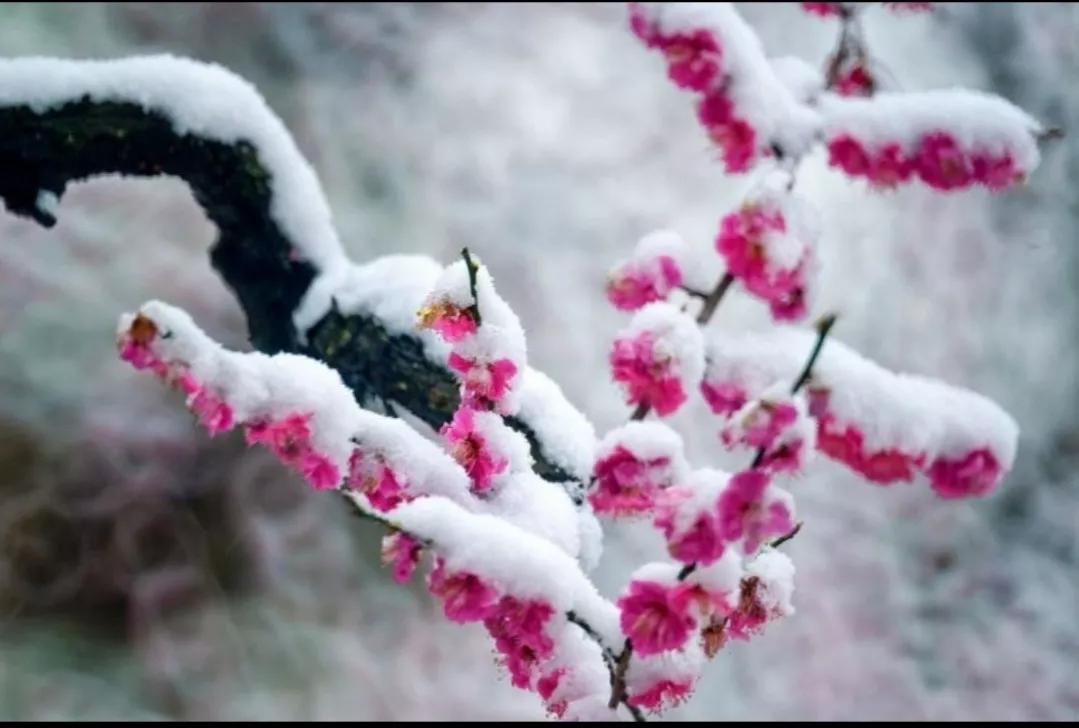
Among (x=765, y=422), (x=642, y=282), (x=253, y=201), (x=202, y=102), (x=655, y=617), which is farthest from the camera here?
(x=253, y=201)

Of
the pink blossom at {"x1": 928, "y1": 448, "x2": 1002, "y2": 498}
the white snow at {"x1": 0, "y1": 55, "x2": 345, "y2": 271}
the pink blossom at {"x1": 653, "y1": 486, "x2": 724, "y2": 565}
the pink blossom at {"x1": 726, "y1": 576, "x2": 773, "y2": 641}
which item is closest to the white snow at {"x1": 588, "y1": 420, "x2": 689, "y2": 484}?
the pink blossom at {"x1": 653, "y1": 486, "x2": 724, "y2": 565}

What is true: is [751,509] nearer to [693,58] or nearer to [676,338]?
[676,338]

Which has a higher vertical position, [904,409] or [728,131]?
[728,131]

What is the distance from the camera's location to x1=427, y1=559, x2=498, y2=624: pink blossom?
3.94 ft

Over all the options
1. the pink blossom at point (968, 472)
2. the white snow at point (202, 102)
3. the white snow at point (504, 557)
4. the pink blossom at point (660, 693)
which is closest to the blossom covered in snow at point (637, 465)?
the white snow at point (504, 557)

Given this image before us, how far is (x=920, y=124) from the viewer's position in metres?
1.42

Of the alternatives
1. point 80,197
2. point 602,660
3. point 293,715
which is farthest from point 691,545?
point 80,197

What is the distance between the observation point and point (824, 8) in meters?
1.87

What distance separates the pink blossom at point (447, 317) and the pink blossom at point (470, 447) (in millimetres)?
159

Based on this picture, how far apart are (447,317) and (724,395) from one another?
0.41m

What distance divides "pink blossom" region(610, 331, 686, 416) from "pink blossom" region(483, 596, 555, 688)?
0.30 m

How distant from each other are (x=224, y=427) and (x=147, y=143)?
3.50 feet

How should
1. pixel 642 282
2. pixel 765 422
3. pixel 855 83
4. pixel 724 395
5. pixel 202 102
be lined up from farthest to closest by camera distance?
pixel 202 102
pixel 855 83
pixel 642 282
pixel 724 395
pixel 765 422

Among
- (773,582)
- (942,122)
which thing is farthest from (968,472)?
(942,122)
